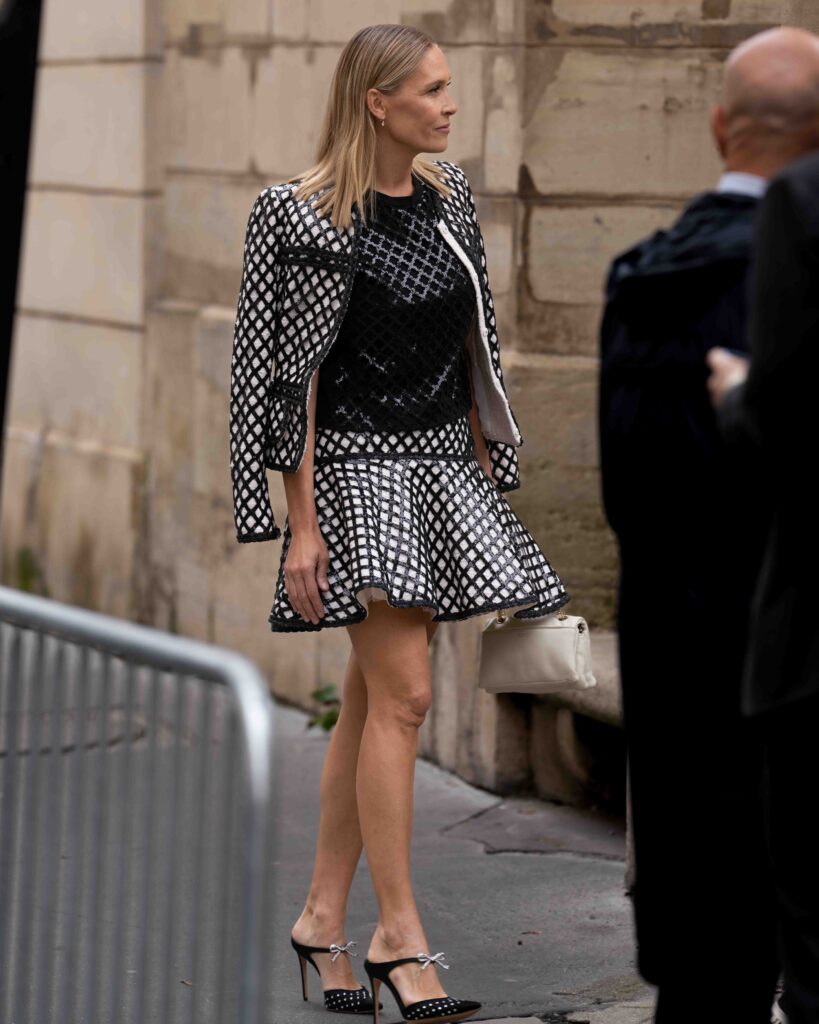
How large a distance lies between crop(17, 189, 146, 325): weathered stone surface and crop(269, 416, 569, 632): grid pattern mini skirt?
4.36 meters

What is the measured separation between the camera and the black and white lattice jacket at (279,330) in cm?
428

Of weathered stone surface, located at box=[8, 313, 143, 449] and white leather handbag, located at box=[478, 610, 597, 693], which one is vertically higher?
weathered stone surface, located at box=[8, 313, 143, 449]

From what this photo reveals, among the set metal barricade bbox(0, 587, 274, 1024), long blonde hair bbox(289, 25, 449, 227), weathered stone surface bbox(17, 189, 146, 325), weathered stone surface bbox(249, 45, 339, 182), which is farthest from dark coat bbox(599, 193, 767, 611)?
weathered stone surface bbox(17, 189, 146, 325)

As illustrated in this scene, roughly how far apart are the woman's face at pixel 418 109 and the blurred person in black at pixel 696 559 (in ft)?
4.00

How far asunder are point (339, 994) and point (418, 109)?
1813mm

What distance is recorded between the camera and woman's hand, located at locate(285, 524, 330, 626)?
430 centimetres

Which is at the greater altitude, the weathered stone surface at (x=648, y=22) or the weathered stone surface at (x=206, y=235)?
the weathered stone surface at (x=648, y=22)

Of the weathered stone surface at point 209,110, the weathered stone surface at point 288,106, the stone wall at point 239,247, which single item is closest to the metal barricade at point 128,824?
the stone wall at point 239,247

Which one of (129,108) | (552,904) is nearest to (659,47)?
(552,904)

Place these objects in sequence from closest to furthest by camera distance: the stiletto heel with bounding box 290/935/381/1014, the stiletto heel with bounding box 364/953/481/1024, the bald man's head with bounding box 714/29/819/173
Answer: the bald man's head with bounding box 714/29/819/173 < the stiletto heel with bounding box 364/953/481/1024 < the stiletto heel with bounding box 290/935/381/1014

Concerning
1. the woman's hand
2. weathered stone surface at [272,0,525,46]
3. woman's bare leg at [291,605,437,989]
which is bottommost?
woman's bare leg at [291,605,437,989]

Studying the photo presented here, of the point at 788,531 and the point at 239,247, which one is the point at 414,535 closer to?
the point at 788,531

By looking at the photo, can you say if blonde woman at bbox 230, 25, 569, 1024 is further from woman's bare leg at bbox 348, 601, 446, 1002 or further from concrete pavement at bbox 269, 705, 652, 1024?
concrete pavement at bbox 269, 705, 652, 1024

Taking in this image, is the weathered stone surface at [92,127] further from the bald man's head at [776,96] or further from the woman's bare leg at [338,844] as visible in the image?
the bald man's head at [776,96]
